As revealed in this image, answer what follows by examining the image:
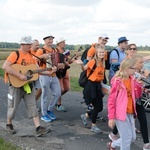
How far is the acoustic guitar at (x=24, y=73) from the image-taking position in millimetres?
5824

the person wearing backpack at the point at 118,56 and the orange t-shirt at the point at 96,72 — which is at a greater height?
the person wearing backpack at the point at 118,56

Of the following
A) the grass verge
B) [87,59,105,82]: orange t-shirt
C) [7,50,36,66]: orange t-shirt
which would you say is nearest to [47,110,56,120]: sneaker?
[87,59,105,82]: orange t-shirt

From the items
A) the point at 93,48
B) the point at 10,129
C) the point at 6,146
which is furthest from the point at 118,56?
the point at 6,146

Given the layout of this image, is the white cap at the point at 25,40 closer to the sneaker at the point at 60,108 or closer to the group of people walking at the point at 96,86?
the group of people walking at the point at 96,86

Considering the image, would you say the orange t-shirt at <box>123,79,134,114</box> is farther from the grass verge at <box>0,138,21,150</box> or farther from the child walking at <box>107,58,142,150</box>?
the grass verge at <box>0,138,21,150</box>

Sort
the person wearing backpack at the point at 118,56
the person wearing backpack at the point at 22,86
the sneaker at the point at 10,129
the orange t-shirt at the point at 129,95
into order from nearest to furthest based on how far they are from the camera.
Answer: the orange t-shirt at the point at 129,95, the person wearing backpack at the point at 22,86, the sneaker at the point at 10,129, the person wearing backpack at the point at 118,56

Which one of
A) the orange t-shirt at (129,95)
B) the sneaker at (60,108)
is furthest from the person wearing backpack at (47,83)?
the orange t-shirt at (129,95)

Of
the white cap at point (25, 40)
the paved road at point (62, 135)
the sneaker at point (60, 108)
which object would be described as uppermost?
the white cap at point (25, 40)

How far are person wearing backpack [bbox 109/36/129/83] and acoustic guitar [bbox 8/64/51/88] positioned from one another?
1.61 metres

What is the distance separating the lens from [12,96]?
19.6 feet

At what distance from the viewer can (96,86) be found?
6.34 m

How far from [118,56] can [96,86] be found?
893 millimetres

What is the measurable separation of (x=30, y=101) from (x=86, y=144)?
57.5 inches

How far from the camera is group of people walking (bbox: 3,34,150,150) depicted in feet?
14.7
